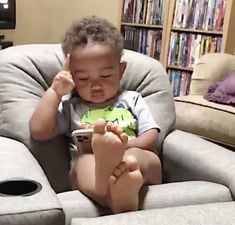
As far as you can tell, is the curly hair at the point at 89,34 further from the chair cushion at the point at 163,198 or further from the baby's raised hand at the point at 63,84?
the chair cushion at the point at 163,198

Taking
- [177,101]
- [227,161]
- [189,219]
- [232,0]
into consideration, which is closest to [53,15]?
[232,0]

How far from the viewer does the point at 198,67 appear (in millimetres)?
2537

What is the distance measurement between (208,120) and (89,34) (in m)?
0.91

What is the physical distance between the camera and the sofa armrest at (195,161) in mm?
1364

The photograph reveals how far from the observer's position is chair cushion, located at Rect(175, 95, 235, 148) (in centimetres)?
217

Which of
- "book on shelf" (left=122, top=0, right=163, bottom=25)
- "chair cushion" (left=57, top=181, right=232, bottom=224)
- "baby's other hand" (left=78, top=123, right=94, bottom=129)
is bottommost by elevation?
"chair cushion" (left=57, top=181, right=232, bottom=224)

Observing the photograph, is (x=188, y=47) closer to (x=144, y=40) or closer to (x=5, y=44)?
(x=144, y=40)

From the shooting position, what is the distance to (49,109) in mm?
1423

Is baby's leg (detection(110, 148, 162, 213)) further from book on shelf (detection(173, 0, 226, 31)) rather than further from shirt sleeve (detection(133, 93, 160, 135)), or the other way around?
book on shelf (detection(173, 0, 226, 31))

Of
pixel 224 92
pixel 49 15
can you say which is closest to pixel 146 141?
pixel 224 92

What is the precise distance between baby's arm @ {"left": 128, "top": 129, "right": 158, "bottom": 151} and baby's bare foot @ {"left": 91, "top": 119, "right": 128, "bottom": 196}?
28 centimetres

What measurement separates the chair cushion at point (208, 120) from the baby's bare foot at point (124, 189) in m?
1.07

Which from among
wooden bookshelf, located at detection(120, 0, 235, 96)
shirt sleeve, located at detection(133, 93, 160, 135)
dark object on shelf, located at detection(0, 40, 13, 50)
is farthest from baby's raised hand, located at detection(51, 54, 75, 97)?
dark object on shelf, located at detection(0, 40, 13, 50)

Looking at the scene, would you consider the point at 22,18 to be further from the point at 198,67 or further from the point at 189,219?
the point at 189,219
